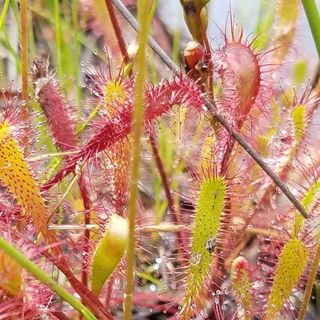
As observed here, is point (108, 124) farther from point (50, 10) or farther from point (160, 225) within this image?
point (50, 10)

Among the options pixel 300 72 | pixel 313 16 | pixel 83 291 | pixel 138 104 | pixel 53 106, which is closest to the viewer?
pixel 138 104

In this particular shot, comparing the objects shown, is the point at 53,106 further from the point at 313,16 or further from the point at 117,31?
the point at 313,16

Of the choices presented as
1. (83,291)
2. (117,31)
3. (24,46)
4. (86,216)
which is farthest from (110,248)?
(117,31)

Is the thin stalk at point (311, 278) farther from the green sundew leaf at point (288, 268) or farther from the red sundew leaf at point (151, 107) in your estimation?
the red sundew leaf at point (151, 107)

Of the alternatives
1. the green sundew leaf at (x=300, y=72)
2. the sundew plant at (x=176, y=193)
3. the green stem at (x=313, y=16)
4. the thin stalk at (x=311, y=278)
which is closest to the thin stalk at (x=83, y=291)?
the sundew plant at (x=176, y=193)

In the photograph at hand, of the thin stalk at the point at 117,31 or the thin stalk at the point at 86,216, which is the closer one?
the thin stalk at the point at 86,216

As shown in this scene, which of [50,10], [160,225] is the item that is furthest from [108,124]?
[50,10]
